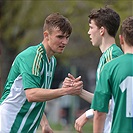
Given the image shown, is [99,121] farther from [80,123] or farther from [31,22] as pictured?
[31,22]

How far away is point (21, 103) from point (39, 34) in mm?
18295

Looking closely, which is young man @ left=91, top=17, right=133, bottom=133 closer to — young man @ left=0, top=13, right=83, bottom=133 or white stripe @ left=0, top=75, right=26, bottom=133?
young man @ left=0, top=13, right=83, bottom=133

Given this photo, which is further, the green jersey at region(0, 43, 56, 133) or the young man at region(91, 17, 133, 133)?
the green jersey at region(0, 43, 56, 133)

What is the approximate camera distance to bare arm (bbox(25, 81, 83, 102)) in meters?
7.43

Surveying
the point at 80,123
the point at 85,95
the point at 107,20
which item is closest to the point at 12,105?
the point at 85,95

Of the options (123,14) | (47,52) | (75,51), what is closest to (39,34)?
(75,51)

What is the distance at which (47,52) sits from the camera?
26.3 ft

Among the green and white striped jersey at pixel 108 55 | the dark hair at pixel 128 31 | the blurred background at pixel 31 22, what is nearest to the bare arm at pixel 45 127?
the green and white striped jersey at pixel 108 55

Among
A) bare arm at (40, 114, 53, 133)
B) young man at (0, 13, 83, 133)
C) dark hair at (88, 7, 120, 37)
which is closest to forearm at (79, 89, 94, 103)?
young man at (0, 13, 83, 133)

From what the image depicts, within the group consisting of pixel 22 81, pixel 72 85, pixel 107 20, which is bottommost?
pixel 72 85

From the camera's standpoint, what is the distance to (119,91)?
6445mm

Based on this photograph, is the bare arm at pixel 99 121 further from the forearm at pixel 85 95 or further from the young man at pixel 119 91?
the forearm at pixel 85 95

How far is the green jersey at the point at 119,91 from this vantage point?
642cm

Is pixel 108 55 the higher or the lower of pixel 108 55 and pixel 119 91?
the higher
